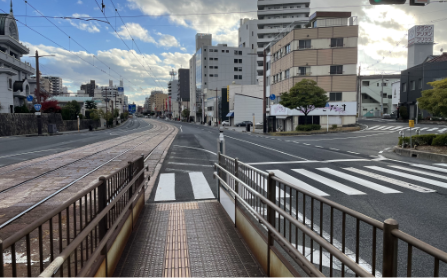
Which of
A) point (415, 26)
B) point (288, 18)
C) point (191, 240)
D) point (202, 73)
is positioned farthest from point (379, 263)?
point (202, 73)

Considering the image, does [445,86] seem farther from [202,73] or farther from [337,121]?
[202,73]

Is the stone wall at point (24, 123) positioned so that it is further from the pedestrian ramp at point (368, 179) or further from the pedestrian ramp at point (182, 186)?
the pedestrian ramp at point (368, 179)

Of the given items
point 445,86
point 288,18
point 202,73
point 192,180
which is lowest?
point 192,180

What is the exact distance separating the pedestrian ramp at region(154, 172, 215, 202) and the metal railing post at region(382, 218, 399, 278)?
22.6ft

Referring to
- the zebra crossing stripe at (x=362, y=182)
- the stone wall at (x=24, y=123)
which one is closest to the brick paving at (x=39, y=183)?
the zebra crossing stripe at (x=362, y=182)

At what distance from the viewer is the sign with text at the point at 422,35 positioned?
77.6 m

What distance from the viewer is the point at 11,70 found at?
50531mm

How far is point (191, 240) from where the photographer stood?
536cm

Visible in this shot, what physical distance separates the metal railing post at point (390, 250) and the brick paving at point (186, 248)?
2347 millimetres

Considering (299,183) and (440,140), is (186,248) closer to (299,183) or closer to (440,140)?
(299,183)

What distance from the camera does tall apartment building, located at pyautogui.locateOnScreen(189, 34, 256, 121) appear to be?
121000 millimetres

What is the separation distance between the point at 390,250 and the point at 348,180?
921 cm

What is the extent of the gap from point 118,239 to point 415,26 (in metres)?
91.5

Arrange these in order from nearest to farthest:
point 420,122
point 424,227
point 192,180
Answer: point 424,227 → point 192,180 → point 420,122
